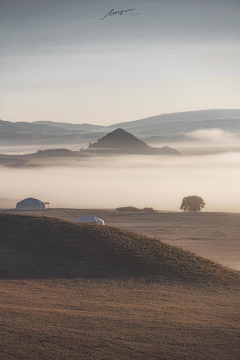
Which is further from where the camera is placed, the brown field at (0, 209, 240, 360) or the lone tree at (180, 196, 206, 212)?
the lone tree at (180, 196, 206, 212)

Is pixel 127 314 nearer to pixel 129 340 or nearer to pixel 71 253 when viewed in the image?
pixel 129 340

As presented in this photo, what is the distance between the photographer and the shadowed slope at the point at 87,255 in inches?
690

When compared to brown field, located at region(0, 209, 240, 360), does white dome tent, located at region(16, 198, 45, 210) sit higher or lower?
higher

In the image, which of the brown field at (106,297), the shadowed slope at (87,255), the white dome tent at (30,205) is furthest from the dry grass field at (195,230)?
the brown field at (106,297)

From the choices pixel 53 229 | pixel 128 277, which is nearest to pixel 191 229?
pixel 53 229

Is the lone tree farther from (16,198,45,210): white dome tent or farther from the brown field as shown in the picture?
the brown field

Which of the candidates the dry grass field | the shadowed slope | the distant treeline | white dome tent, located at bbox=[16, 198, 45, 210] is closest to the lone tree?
the distant treeline

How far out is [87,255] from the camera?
19.4 meters

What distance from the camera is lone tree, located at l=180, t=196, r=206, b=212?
74000mm

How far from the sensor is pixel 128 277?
55.7 feet

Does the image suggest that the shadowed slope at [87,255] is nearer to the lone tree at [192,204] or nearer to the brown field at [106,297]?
the brown field at [106,297]

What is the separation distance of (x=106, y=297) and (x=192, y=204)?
61912 millimetres

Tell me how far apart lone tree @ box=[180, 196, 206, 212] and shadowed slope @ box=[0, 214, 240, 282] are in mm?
52884

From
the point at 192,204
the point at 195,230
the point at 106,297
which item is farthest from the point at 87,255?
the point at 192,204
